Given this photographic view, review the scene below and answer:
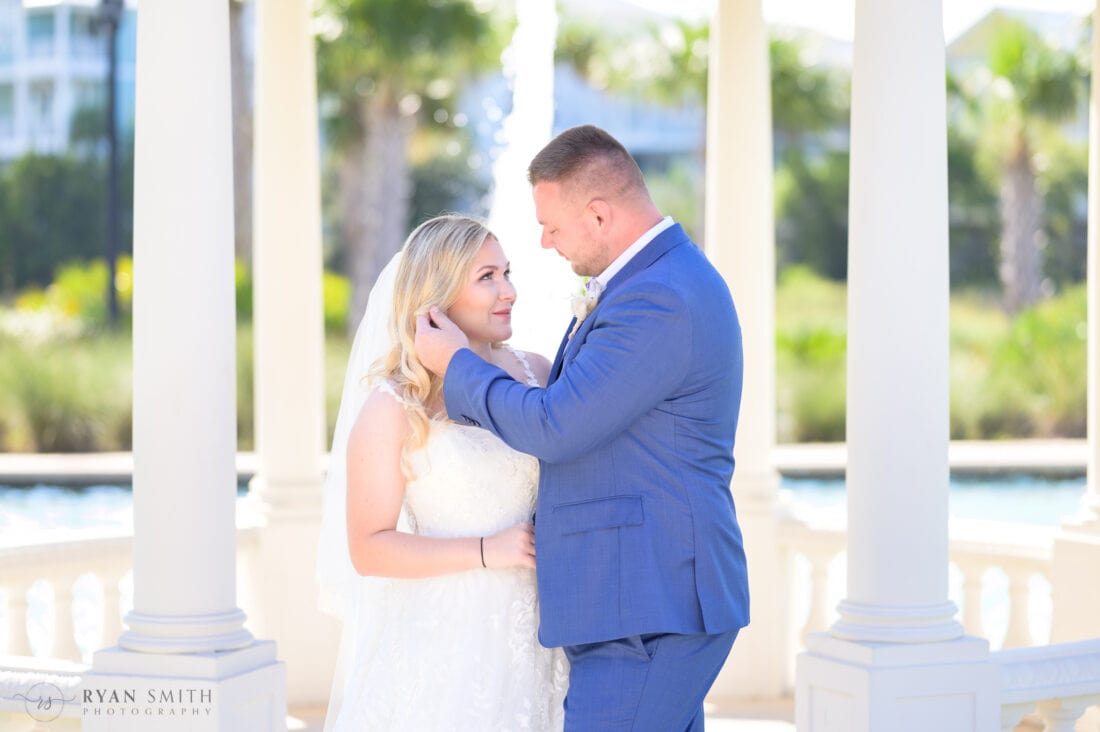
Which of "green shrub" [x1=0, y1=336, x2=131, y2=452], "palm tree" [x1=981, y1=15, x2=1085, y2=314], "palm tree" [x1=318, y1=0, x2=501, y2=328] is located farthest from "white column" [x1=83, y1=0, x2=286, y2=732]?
"palm tree" [x1=981, y1=15, x2=1085, y2=314]

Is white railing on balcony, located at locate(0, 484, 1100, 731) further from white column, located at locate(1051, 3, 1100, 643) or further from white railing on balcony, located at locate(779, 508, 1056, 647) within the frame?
white column, located at locate(1051, 3, 1100, 643)

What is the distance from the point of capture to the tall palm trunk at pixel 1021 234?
45906 mm

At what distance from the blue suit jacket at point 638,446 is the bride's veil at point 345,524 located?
1058mm

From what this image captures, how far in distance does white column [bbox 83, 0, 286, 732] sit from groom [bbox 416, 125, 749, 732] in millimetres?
1633

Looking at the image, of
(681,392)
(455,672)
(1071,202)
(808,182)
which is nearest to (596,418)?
(681,392)

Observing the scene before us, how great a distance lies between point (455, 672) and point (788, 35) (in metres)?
42.1

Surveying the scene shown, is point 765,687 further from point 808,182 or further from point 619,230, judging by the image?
point 808,182

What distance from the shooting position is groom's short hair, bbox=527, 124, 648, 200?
5793 millimetres

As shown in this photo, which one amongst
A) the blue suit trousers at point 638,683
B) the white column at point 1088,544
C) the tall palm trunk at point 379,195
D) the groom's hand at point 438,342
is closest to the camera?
the blue suit trousers at point 638,683

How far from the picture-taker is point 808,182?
52156 mm

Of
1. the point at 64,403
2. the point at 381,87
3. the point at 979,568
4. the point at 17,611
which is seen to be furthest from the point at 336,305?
the point at 979,568

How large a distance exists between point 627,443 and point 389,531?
113cm

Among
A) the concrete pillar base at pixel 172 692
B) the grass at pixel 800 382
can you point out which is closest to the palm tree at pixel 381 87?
the grass at pixel 800 382

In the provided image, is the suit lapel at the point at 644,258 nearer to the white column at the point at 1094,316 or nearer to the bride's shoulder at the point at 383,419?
the bride's shoulder at the point at 383,419
